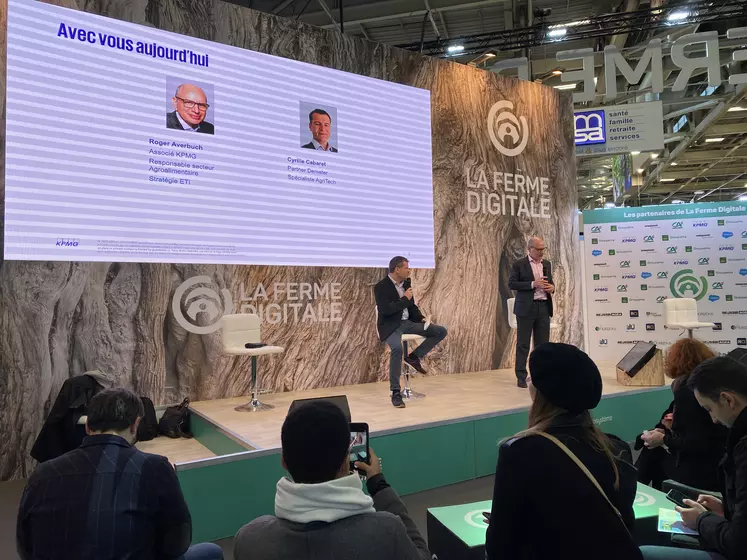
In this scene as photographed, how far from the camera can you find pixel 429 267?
6.05 meters

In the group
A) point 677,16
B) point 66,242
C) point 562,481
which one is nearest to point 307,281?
point 66,242

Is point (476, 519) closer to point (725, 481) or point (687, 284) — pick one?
point (725, 481)

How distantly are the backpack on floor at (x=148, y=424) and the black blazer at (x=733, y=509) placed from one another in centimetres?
356

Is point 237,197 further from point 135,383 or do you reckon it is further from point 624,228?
point 624,228

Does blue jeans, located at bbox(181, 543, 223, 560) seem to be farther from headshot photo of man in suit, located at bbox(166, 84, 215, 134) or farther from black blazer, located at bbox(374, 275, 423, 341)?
headshot photo of man in suit, located at bbox(166, 84, 215, 134)

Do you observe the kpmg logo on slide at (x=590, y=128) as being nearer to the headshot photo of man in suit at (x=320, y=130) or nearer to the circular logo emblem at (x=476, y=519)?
the headshot photo of man in suit at (x=320, y=130)

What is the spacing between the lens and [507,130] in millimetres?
6797

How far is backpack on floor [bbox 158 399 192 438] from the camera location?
4.23 metres

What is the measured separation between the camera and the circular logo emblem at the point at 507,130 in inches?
263

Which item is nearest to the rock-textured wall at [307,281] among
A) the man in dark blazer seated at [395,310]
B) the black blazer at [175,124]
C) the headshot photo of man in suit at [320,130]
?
the man in dark blazer seated at [395,310]

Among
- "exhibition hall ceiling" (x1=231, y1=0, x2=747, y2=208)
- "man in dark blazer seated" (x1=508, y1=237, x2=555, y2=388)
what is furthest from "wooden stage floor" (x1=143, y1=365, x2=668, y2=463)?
"exhibition hall ceiling" (x1=231, y1=0, x2=747, y2=208)

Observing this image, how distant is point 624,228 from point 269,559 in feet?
27.0

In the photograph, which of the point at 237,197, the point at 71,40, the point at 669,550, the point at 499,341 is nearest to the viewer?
the point at 669,550

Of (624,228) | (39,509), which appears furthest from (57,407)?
(624,228)
